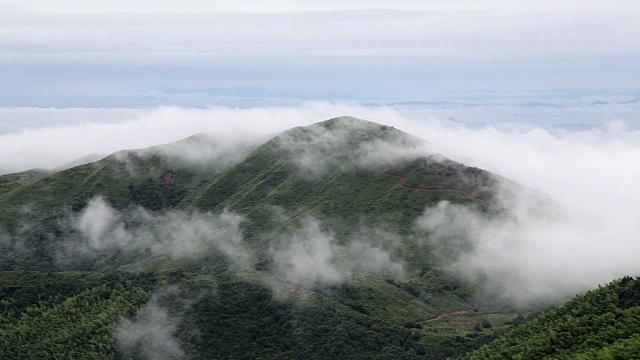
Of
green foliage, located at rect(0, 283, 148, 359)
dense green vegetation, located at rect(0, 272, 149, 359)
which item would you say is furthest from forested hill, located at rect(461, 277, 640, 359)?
dense green vegetation, located at rect(0, 272, 149, 359)

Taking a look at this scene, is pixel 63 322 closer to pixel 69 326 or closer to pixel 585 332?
pixel 69 326

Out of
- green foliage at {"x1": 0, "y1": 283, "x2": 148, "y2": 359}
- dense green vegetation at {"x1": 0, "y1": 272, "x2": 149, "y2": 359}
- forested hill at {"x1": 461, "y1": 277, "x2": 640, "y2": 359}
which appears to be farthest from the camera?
dense green vegetation at {"x1": 0, "y1": 272, "x2": 149, "y2": 359}

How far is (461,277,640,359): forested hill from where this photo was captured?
124 metres

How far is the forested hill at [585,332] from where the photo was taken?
12388 cm

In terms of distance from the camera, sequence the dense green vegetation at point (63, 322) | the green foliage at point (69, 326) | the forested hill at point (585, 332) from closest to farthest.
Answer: the forested hill at point (585, 332), the green foliage at point (69, 326), the dense green vegetation at point (63, 322)

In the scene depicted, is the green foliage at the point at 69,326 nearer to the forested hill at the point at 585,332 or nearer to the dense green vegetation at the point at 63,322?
the dense green vegetation at the point at 63,322

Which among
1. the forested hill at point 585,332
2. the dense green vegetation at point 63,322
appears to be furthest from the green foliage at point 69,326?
the forested hill at point 585,332

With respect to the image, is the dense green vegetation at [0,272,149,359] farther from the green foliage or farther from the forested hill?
the forested hill

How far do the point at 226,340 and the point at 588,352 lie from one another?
3817 inches

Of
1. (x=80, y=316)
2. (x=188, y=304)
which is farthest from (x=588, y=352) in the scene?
(x=80, y=316)

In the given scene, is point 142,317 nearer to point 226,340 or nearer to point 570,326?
point 226,340

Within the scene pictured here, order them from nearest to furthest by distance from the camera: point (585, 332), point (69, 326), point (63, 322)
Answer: point (585, 332)
point (69, 326)
point (63, 322)

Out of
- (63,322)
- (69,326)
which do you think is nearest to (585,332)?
(69,326)

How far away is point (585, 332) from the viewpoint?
137125mm
